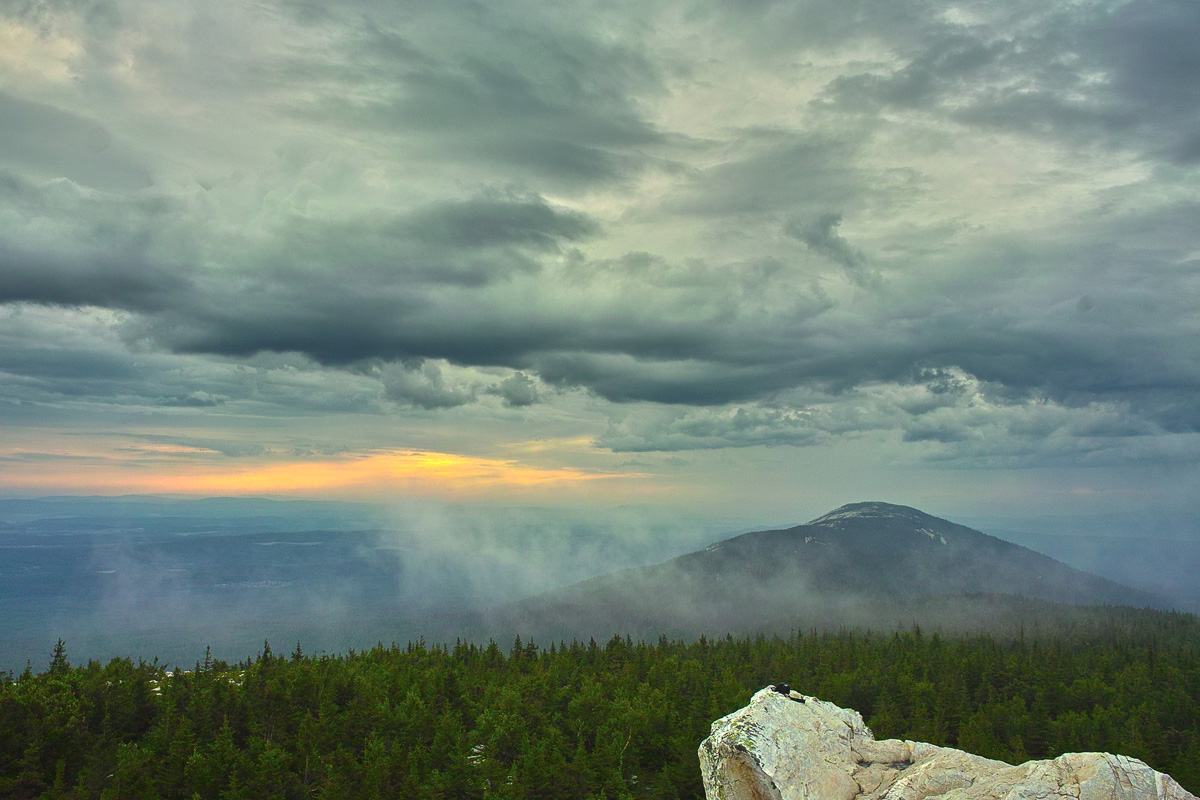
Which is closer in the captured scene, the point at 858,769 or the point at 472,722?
the point at 858,769

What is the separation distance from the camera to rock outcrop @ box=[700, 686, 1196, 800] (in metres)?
32.1

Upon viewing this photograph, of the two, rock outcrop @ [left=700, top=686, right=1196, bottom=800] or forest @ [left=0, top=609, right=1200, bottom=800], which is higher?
rock outcrop @ [left=700, top=686, right=1196, bottom=800]

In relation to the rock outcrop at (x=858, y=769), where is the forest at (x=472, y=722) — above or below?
below

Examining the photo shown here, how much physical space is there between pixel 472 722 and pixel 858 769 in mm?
72718

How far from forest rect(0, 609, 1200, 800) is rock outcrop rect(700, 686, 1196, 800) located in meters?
40.0

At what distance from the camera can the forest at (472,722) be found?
6656 centimetres

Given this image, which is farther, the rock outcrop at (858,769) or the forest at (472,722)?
the forest at (472,722)

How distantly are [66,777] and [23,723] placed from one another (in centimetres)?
698

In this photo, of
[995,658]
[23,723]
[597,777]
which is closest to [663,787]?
[597,777]

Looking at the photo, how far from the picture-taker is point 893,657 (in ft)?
549

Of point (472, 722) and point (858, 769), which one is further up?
point (858, 769)

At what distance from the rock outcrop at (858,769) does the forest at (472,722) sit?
1574 inches

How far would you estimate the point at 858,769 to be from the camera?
3962 cm

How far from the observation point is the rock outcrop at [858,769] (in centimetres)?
3209
